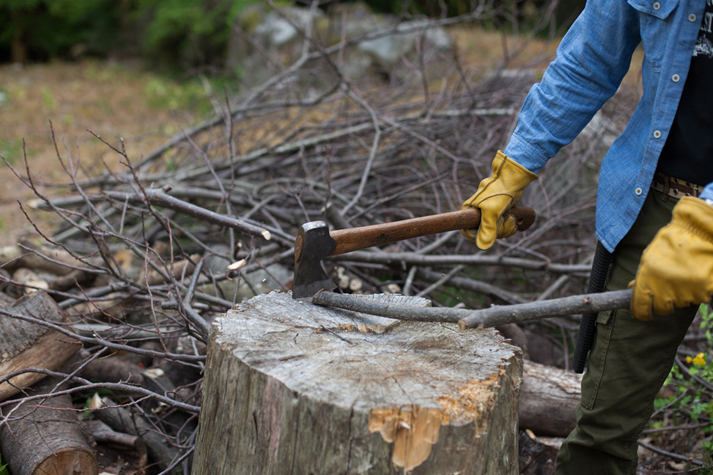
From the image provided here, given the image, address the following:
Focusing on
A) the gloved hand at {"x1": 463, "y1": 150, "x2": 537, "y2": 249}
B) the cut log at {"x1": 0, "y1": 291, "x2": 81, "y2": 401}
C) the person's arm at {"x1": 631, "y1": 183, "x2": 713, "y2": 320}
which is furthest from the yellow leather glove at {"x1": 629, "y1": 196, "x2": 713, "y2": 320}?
the cut log at {"x1": 0, "y1": 291, "x2": 81, "y2": 401}

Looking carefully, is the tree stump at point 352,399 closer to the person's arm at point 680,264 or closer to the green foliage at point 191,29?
the person's arm at point 680,264

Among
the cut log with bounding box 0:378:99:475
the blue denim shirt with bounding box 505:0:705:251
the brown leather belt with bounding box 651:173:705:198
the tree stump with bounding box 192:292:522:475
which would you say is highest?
the blue denim shirt with bounding box 505:0:705:251

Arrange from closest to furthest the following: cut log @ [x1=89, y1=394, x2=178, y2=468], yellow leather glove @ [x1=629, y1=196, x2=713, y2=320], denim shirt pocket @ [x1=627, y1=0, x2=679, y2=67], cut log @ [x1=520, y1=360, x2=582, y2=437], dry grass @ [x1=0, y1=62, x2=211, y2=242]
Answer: yellow leather glove @ [x1=629, y1=196, x2=713, y2=320] < denim shirt pocket @ [x1=627, y1=0, x2=679, y2=67] < cut log @ [x1=89, y1=394, x2=178, y2=468] < cut log @ [x1=520, y1=360, x2=582, y2=437] < dry grass @ [x1=0, y1=62, x2=211, y2=242]

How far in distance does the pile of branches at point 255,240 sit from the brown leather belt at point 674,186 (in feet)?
3.05

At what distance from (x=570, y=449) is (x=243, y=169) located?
2.89 m

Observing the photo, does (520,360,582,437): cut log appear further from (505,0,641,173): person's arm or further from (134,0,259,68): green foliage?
(134,0,259,68): green foliage

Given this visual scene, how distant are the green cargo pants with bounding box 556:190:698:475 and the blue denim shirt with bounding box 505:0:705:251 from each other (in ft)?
0.24

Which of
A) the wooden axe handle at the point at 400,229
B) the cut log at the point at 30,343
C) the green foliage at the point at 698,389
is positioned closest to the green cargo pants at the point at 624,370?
the wooden axe handle at the point at 400,229

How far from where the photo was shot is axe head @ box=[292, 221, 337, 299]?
1670 millimetres

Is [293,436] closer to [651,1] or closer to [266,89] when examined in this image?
[651,1]

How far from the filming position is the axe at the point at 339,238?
1.68 m

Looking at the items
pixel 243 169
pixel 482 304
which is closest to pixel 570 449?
pixel 482 304

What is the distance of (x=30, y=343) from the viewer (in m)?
2.06

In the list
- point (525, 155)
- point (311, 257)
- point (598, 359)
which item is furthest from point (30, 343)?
point (598, 359)
